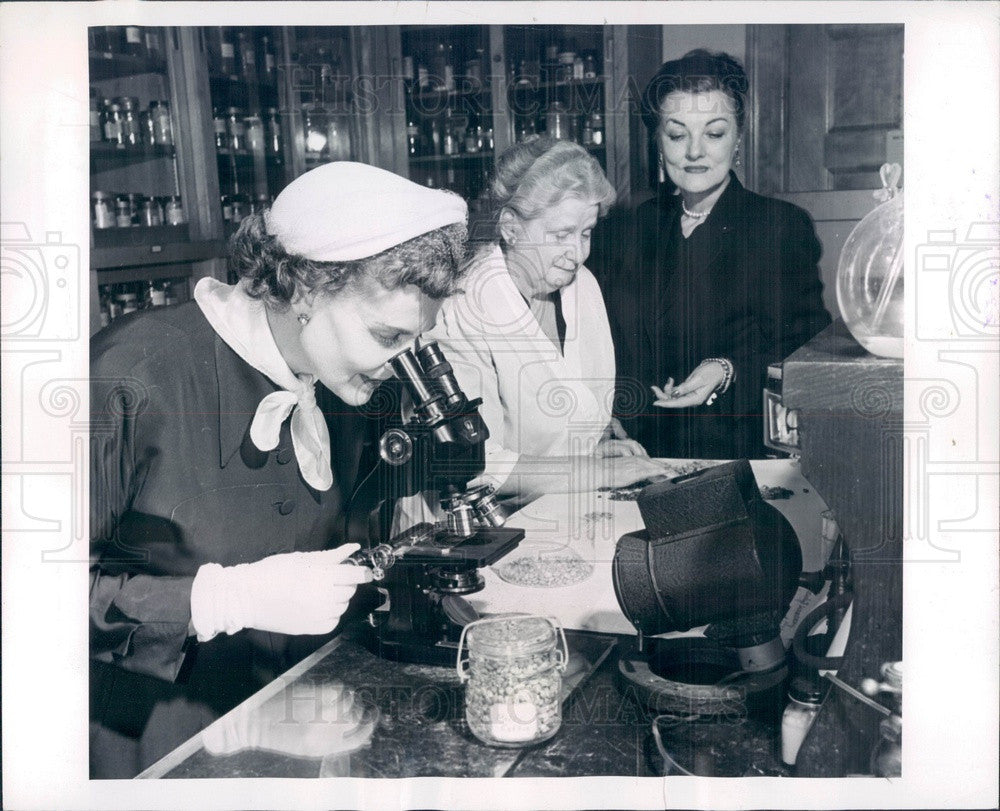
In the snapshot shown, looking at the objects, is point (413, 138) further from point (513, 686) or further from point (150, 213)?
point (513, 686)

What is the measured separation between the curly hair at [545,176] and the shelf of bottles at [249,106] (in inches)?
11.4

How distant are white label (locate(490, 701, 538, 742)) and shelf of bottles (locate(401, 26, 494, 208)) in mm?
638

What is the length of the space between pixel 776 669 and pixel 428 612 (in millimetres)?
461

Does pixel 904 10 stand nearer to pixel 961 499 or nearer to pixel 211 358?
pixel 961 499

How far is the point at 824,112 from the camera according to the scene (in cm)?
120

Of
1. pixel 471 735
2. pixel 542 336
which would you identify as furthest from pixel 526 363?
pixel 471 735

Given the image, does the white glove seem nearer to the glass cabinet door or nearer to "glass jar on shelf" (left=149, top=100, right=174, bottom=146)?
the glass cabinet door

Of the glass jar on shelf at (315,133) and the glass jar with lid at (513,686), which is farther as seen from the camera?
the glass jar on shelf at (315,133)

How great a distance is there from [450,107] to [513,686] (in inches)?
29.4

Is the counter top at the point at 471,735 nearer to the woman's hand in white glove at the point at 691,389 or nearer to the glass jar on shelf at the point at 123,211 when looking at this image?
the woman's hand in white glove at the point at 691,389

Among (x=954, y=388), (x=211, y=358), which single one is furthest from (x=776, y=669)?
(x=211, y=358)

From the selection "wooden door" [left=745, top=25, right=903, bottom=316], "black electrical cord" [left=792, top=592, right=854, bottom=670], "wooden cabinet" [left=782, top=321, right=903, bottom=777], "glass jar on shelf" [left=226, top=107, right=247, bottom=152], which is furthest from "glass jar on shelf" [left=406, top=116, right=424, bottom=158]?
"black electrical cord" [left=792, top=592, right=854, bottom=670]

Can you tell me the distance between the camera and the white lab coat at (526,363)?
4.02 ft

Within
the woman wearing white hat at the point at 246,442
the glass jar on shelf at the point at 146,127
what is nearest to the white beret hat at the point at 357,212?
the woman wearing white hat at the point at 246,442
